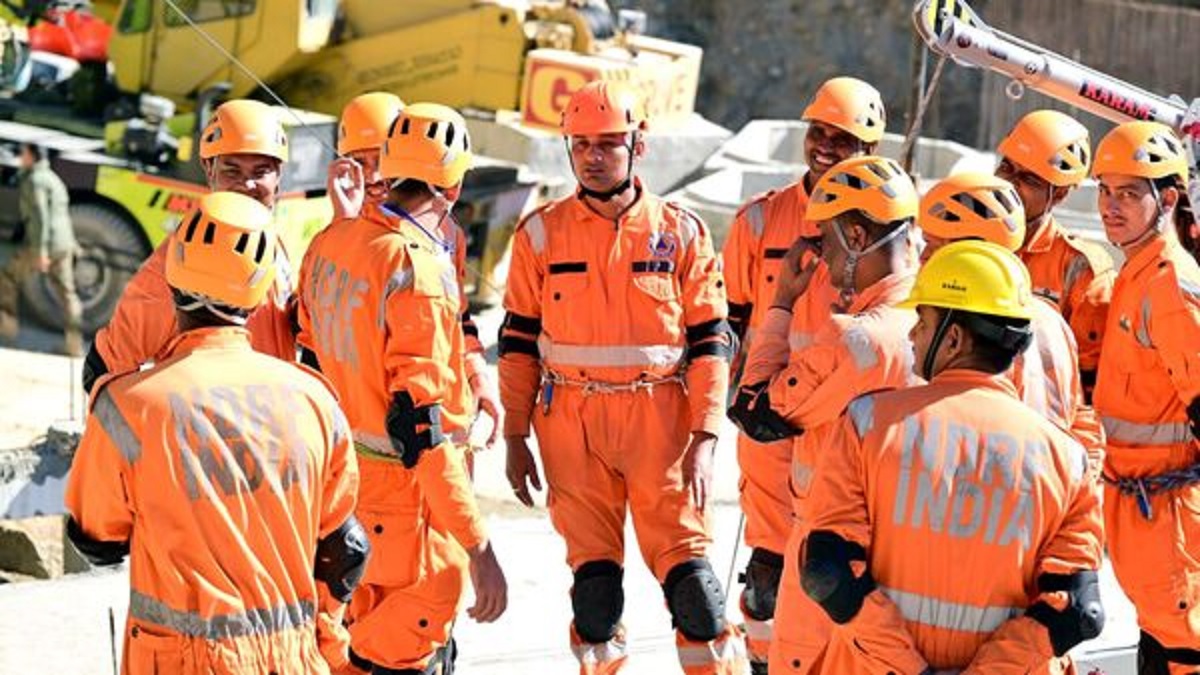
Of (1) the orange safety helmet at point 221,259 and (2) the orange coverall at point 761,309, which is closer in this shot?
(1) the orange safety helmet at point 221,259

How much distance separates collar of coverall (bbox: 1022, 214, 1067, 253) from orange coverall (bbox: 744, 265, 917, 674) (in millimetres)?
1501

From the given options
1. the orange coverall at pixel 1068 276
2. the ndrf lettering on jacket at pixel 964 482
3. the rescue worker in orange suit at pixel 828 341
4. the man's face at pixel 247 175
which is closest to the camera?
the ndrf lettering on jacket at pixel 964 482

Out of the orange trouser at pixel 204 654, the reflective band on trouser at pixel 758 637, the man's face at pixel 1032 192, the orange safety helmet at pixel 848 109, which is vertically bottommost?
the reflective band on trouser at pixel 758 637

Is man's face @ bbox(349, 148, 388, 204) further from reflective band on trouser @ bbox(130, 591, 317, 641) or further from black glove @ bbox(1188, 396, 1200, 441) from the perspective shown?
black glove @ bbox(1188, 396, 1200, 441)

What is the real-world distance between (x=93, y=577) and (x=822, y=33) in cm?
2511

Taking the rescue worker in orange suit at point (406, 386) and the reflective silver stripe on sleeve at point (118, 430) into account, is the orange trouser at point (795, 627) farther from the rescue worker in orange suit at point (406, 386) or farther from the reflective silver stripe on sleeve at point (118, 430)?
the reflective silver stripe on sleeve at point (118, 430)

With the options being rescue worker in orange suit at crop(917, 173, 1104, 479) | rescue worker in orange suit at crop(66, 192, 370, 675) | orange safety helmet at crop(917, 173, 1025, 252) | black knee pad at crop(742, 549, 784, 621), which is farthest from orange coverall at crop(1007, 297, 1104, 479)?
rescue worker in orange suit at crop(66, 192, 370, 675)

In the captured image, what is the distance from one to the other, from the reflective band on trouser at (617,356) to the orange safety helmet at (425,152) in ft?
2.75

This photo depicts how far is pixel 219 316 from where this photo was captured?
5.63 m

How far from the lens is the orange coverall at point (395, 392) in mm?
6949

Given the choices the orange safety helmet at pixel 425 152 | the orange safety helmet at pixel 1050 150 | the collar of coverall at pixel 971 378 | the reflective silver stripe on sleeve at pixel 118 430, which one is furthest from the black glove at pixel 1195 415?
the reflective silver stripe on sleeve at pixel 118 430

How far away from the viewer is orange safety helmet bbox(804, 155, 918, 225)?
267 inches

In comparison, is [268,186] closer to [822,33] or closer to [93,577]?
[93,577]

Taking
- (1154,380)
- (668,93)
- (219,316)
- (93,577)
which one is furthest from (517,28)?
(219,316)
